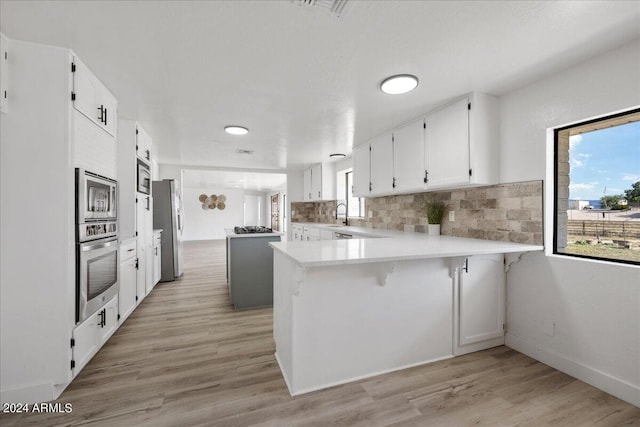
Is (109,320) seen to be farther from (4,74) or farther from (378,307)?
(378,307)

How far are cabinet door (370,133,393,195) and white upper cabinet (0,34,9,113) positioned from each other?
3160 millimetres

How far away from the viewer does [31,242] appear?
1598 mm

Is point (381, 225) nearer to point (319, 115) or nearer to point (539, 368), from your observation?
point (319, 115)

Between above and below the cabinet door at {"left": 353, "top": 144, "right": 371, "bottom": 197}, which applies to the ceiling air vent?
above

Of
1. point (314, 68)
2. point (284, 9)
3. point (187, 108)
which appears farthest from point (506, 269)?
point (187, 108)

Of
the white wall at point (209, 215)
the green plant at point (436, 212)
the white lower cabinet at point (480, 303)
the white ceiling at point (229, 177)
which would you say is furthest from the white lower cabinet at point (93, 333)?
the white wall at point (209, 215)

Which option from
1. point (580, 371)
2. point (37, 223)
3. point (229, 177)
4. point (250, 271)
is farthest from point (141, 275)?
point (229, 177)

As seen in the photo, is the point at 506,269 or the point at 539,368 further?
the point at 506,269

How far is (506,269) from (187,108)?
321 centimetres

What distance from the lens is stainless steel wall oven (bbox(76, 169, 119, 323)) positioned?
68.7 inches

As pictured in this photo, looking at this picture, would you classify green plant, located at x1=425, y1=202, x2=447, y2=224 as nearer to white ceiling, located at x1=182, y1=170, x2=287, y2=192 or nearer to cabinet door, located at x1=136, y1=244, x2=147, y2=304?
cabinet door, located at x1=136, y1=244, x2=147, y2=304

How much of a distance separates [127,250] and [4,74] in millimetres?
1709

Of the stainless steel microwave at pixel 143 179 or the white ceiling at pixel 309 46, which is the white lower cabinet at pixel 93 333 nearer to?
the stainless steel microwave at pixel 143 179

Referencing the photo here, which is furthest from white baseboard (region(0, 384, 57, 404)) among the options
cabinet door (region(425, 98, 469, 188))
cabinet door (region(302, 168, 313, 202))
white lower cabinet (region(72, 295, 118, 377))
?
cabinet door (region(302, 168, 313, 202))
